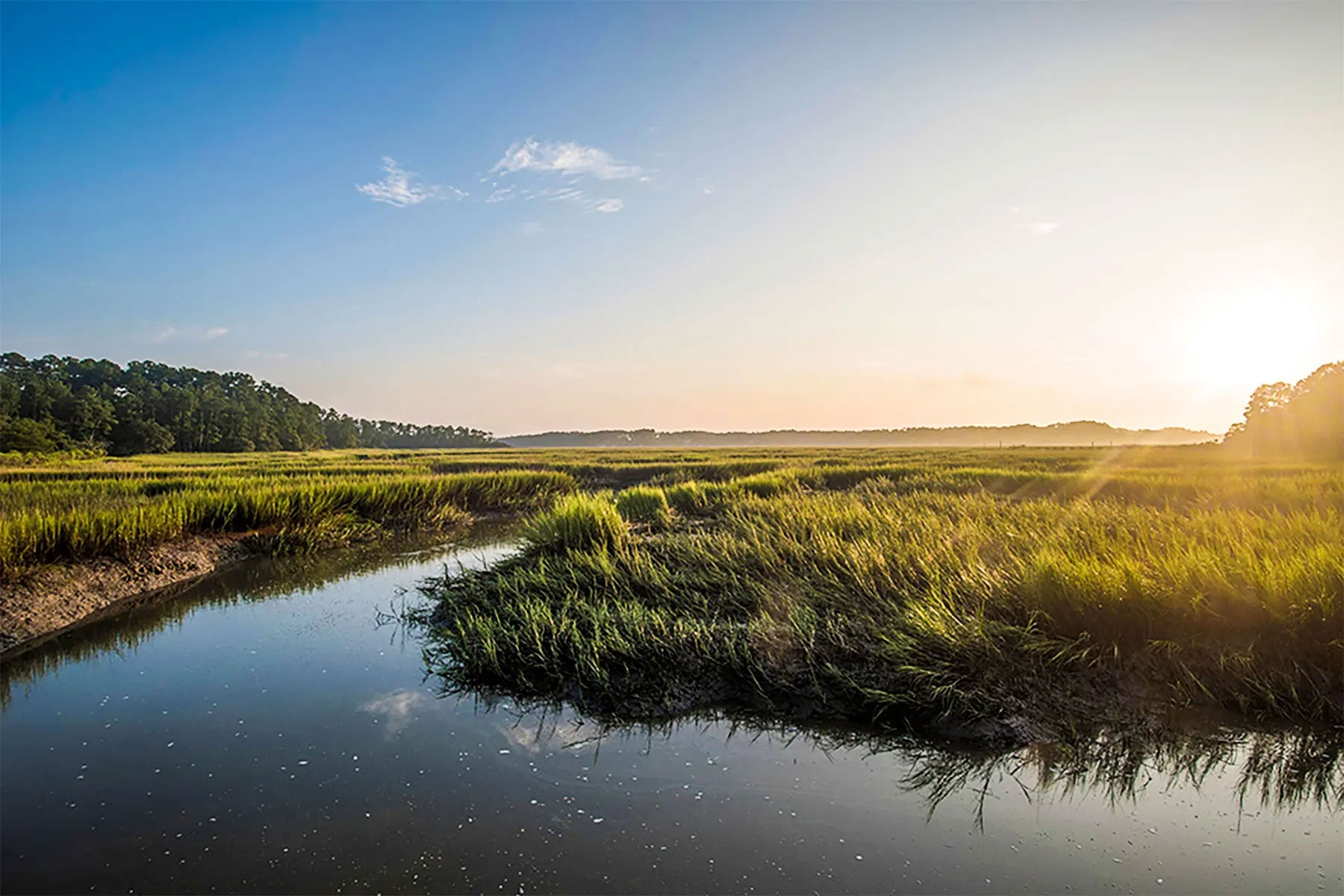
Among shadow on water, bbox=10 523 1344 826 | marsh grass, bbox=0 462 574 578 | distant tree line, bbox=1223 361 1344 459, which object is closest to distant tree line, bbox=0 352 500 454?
marsh grass, bbox=0 462 574 578

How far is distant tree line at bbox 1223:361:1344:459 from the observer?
1262 inches

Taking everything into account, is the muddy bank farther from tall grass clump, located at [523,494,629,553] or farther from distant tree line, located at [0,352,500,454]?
distant tree line, located at [0,352,500,454]

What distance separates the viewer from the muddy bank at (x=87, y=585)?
18.7 feet

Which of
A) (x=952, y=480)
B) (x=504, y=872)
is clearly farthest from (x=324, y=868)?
(x=952, y=480)

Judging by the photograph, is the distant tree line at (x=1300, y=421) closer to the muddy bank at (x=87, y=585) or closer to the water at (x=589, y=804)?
the water at (x=589, y=804)

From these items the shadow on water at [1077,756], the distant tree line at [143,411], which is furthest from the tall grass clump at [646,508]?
the distant tree line at [143,411]

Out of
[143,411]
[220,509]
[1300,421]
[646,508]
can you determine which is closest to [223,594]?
[220,509]

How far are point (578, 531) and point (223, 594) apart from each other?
14.1 feet

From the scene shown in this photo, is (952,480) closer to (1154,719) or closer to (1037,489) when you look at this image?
(1037,489)

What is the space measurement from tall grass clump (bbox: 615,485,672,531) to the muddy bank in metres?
6.22

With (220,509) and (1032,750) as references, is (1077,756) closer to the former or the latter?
(1032,750)

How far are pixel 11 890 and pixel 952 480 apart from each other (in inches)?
685

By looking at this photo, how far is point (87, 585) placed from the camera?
6797 millimetres

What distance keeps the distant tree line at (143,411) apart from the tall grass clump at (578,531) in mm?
45118
